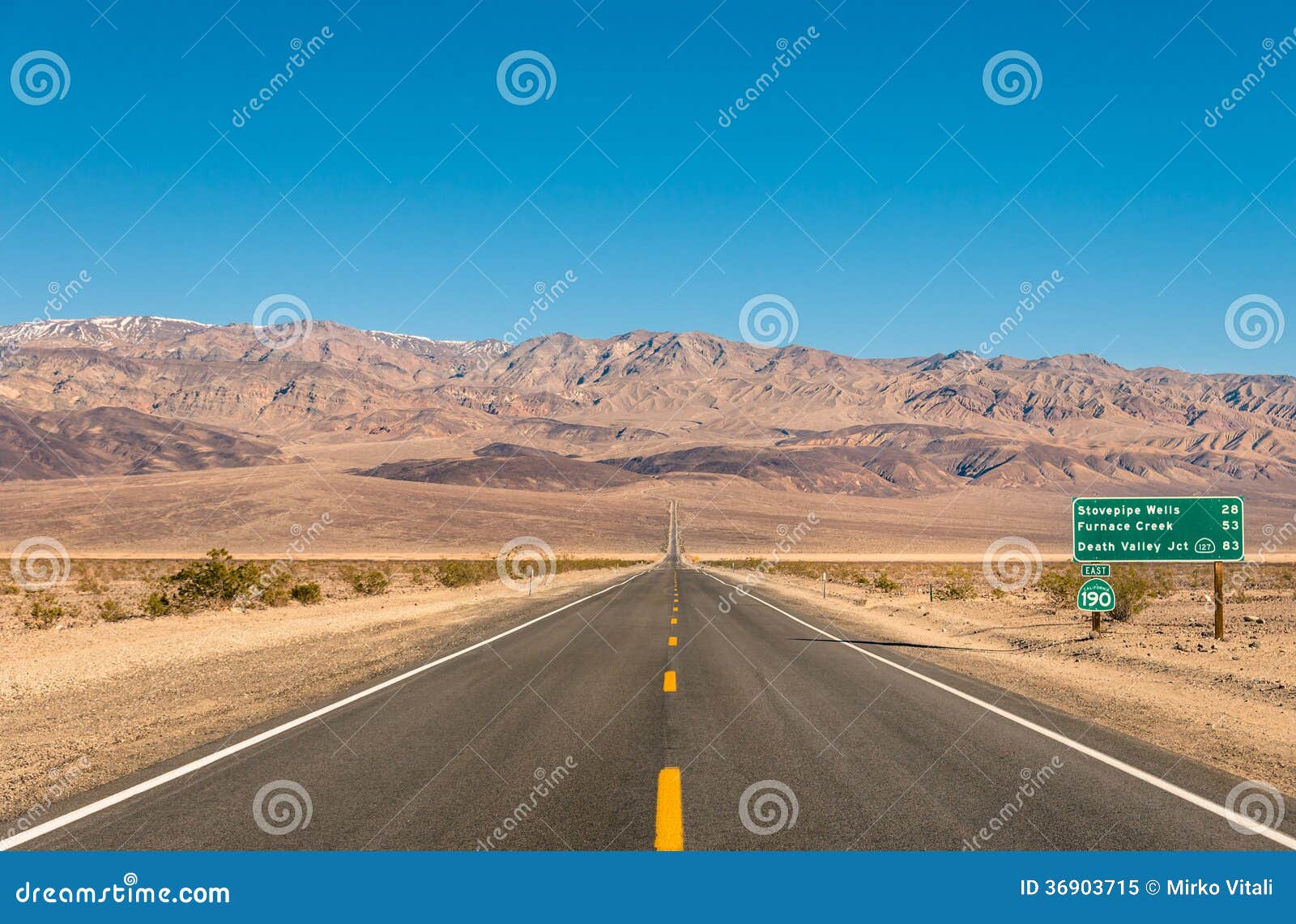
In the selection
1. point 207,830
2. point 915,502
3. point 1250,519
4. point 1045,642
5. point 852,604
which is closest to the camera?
point 207,830

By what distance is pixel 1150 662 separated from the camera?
55.0 feet

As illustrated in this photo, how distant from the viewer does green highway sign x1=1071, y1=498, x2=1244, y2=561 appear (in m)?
18.9

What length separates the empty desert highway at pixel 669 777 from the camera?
5.74 m

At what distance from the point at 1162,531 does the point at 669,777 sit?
16.3 metres

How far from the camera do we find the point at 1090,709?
36.8 ft

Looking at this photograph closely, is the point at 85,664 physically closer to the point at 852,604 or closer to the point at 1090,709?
the point at 1090,709

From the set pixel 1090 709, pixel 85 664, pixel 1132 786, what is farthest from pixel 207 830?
pixel 85 664

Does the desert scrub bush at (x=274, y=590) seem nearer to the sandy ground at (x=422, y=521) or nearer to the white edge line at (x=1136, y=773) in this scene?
the white edge line at (x=1136, y=773)

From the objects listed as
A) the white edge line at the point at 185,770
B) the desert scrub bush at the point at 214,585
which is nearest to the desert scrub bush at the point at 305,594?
the desert scrub bush at the point at 214,585

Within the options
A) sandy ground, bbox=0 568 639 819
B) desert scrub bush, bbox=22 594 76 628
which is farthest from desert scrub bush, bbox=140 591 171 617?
desert scrub bush, bbox=22 594 76 628

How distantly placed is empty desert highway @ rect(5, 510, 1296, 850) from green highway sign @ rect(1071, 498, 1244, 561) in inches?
333

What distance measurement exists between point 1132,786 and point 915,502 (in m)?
177

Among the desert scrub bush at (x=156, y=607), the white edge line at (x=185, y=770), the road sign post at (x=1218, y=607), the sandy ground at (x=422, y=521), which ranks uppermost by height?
the sandy ground at (x=422, y=521)

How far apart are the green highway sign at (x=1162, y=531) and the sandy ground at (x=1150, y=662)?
200 centimetres
